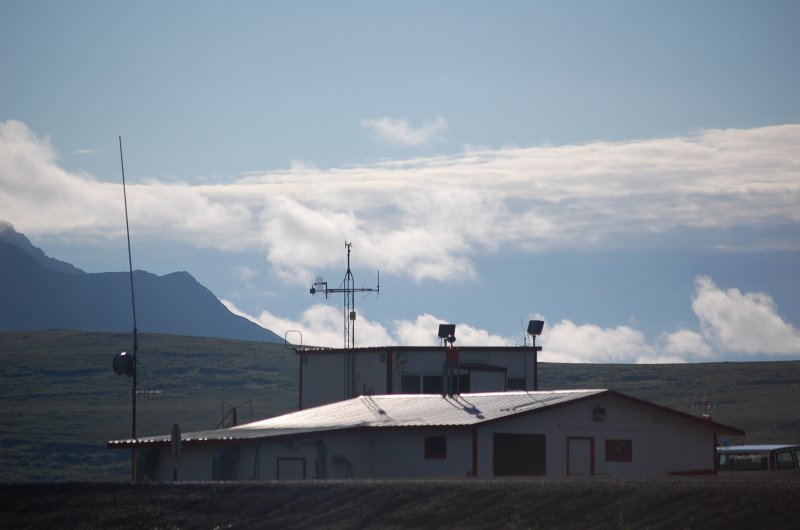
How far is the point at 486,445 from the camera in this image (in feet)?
141

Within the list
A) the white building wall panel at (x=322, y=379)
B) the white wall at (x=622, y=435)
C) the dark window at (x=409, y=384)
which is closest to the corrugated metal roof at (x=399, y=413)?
the white wall at (x=622, y=435)

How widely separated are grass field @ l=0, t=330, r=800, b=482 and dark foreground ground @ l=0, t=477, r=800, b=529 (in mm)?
47226

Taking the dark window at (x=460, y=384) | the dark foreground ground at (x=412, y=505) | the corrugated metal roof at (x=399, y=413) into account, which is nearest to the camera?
the dark foreground ground at (x=412, y=505)

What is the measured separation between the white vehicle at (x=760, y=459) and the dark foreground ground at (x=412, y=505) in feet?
70.0

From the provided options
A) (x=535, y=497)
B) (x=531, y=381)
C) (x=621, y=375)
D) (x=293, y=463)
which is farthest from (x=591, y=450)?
(x=621, y=375)

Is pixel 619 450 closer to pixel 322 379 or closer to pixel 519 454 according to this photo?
pixel 519 454

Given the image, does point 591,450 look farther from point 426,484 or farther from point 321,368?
point 321,368

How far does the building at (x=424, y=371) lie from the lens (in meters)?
55.9

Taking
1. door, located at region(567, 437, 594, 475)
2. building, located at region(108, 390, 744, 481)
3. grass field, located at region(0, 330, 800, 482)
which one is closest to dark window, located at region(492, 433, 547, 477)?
building, located at region(108, 390, 744, 481)

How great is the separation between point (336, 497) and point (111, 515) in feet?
18.0

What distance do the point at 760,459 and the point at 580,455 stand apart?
10855 millimetres

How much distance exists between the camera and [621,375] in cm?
14312

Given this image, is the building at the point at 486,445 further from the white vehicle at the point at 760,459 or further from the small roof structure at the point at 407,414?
the white vehicle at the point at 760,459

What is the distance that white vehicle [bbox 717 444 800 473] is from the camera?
50844mm
